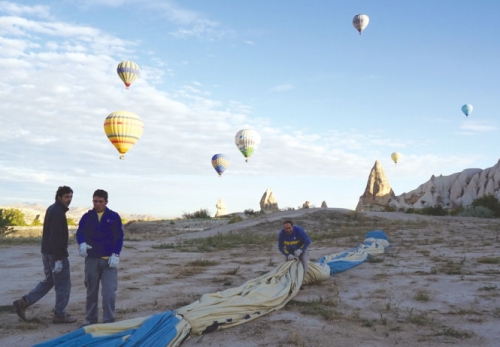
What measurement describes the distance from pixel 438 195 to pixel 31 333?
2523 inches

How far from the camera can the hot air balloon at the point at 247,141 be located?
42594 mm

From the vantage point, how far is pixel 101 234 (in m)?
6.10

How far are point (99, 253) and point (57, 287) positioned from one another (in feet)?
3.30

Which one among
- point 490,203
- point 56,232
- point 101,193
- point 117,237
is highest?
point 490,203

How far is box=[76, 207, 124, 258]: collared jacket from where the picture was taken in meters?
6.05

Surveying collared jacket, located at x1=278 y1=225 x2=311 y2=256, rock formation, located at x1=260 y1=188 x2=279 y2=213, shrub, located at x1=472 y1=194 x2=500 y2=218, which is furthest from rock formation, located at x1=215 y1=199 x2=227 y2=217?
collared jacket, located at x1=278 y1=225 x2=311 y2=256

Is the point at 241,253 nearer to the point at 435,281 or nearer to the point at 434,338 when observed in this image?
the point at 435,281

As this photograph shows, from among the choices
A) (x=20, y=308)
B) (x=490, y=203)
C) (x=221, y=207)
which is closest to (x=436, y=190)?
(x=490, y=203)

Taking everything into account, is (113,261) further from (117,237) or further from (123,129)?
(123,129)

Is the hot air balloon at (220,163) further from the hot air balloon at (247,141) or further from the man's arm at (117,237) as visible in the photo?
the man's arm at (117,237)

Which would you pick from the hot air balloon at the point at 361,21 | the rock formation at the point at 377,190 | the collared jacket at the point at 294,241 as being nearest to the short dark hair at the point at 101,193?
the collared jacket at the point at 294,241

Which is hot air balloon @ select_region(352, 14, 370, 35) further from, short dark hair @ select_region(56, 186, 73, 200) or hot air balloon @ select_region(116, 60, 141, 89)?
short dark hair @ select_region(56, 186, 73, 200)

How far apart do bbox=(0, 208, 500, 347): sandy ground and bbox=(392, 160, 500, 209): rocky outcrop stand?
159ft

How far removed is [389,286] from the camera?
27.4ft
